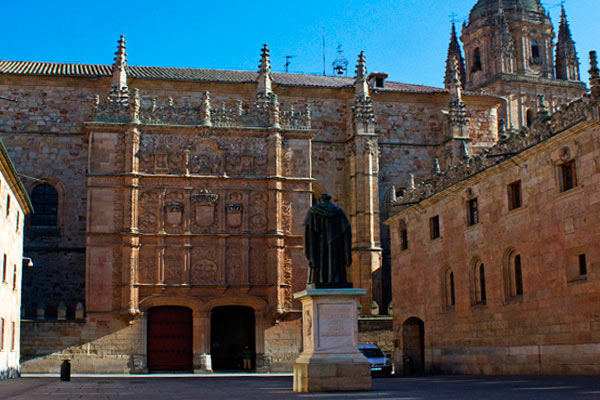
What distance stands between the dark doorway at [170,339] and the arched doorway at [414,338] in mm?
9152

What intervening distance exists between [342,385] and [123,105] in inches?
910

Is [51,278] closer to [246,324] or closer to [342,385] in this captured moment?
[246,324]

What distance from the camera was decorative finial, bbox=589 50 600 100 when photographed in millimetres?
18609

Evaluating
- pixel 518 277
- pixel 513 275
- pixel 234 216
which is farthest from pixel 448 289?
pixel 234 216

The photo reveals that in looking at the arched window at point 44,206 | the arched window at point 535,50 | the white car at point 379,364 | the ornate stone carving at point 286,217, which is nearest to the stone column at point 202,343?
the ornate stone carving at point 286,217

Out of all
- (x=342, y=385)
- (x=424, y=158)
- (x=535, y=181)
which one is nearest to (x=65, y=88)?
(x=424, y=158)

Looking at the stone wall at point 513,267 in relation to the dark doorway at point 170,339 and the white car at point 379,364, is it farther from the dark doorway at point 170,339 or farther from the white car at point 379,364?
the dark doorway at point 170,339

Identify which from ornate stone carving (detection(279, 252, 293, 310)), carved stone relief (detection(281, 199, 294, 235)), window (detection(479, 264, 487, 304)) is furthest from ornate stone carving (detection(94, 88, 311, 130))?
window (detection(479, 264, 487, 304))

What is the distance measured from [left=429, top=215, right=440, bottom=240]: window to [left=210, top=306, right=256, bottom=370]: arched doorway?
1129cm

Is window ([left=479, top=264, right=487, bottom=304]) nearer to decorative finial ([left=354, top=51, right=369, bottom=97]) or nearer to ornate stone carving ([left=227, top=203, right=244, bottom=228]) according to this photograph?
ornate stone carving ([left=227, top=203, right=244, bottom=228])

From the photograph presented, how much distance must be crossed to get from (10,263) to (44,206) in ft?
35.6

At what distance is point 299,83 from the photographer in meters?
44.7

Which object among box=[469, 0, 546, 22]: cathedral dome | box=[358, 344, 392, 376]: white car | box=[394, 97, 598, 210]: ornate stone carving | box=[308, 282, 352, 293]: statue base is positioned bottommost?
box=[358, 344, 392, 376]: white car

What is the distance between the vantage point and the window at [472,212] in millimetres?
25375
